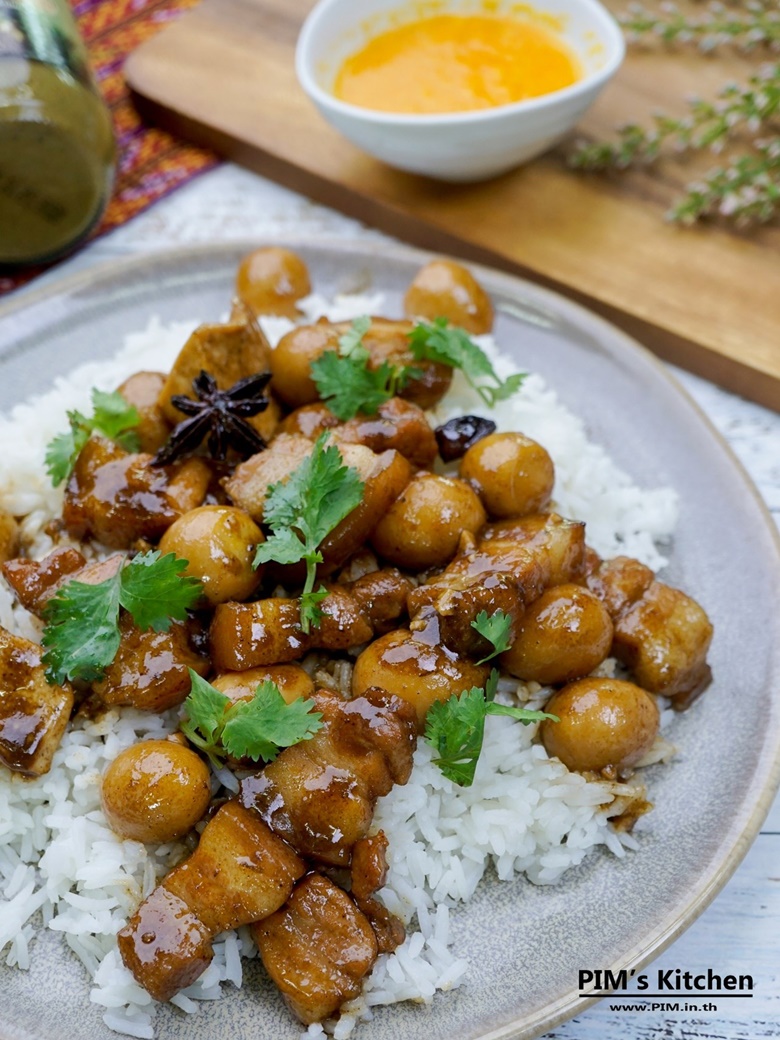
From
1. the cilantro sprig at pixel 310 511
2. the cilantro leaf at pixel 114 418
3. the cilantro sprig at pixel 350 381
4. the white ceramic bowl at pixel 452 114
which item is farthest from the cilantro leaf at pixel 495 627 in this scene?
the white ceramic bowl at pixel 452 114

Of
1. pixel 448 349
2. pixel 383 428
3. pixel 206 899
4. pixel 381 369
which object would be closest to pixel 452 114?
pixel 448 349

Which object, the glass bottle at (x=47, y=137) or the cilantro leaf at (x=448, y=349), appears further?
the glass bottle at (x=47, y=137)

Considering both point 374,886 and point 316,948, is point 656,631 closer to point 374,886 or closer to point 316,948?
point 374,886

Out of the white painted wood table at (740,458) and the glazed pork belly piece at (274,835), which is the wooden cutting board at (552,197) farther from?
the glazed pork belly piece at (274,835)

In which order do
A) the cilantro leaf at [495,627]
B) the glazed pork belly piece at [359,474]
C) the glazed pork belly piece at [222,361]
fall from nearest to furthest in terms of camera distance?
the cilantro leaf at [495,627] → the glazed pork belly piece at [359,474] → the glazed pork belly piece at [222,361]

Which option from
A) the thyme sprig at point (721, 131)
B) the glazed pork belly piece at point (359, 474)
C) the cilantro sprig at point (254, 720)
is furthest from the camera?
the thyme sprig at point (721, 131)

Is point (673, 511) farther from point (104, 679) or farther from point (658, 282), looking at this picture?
point (104, 679)

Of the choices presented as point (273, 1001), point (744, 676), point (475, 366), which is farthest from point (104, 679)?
point (744, 676)
